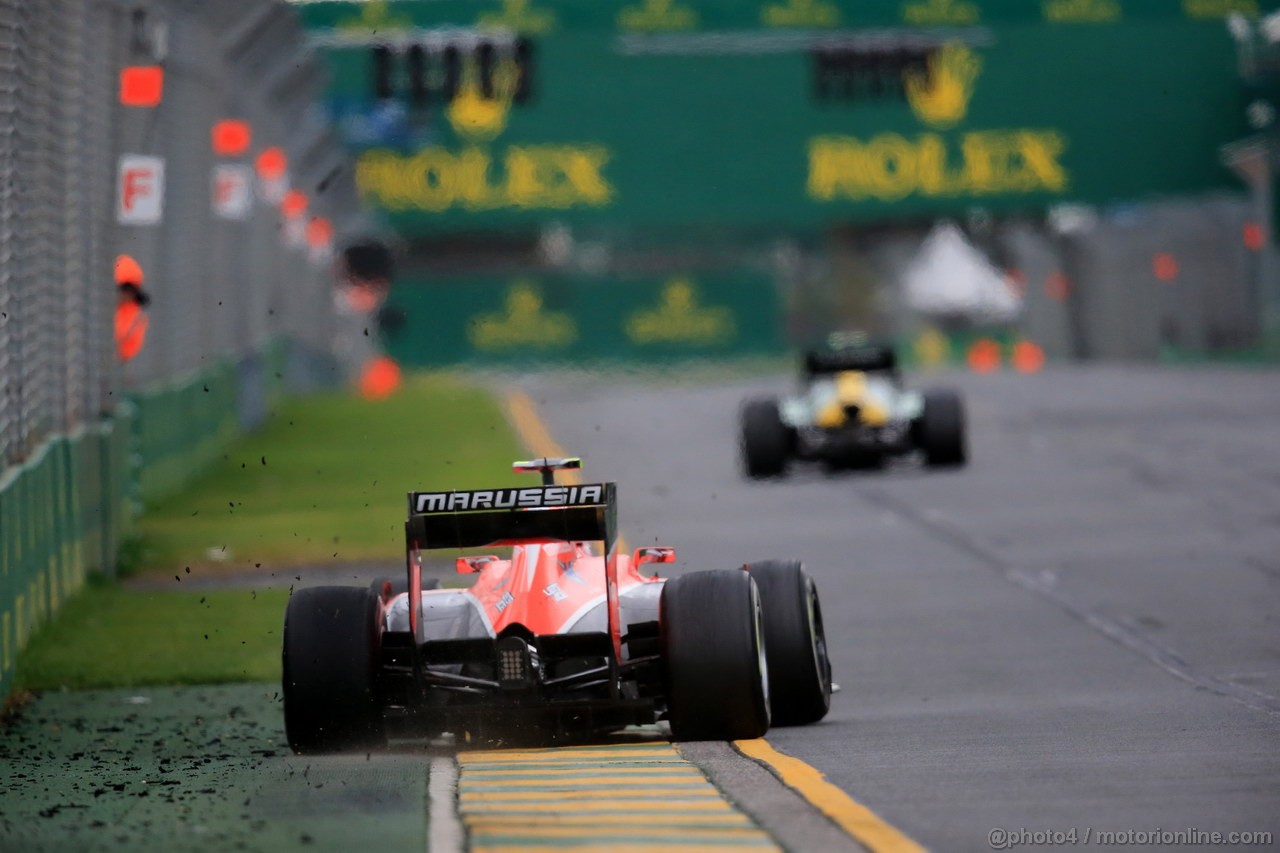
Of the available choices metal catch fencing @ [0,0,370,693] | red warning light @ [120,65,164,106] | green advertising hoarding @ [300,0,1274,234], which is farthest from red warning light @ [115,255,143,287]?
green advertising hoarding @ [300,0,1274,234]

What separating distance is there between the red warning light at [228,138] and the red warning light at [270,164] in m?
5.77

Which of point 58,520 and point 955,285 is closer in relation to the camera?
point 58,520

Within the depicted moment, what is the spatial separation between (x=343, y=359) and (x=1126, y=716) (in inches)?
2353

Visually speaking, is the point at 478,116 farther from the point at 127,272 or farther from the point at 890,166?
the point at 127,272

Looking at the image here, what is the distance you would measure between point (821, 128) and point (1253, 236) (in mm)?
10325

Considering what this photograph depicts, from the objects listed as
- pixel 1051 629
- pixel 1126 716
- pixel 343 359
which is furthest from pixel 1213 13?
pixel 1126 716

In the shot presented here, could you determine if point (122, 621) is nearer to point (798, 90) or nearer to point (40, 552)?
point (40, 552)

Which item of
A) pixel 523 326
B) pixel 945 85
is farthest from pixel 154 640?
pixel 523 326

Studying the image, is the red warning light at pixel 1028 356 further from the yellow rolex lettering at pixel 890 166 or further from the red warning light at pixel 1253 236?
the yellow rolex lettering at pixel 890 166

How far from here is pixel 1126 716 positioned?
36.1 ft

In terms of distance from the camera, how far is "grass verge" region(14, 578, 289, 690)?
13.9m

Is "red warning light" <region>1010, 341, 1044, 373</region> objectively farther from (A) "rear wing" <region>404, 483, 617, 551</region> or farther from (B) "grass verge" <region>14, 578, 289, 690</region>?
(A) "rear wing" <region>404, 483, 617, 551</region>

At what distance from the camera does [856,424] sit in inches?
1040

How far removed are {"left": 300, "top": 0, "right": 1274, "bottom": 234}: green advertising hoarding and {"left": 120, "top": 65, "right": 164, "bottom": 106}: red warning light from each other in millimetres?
27407
